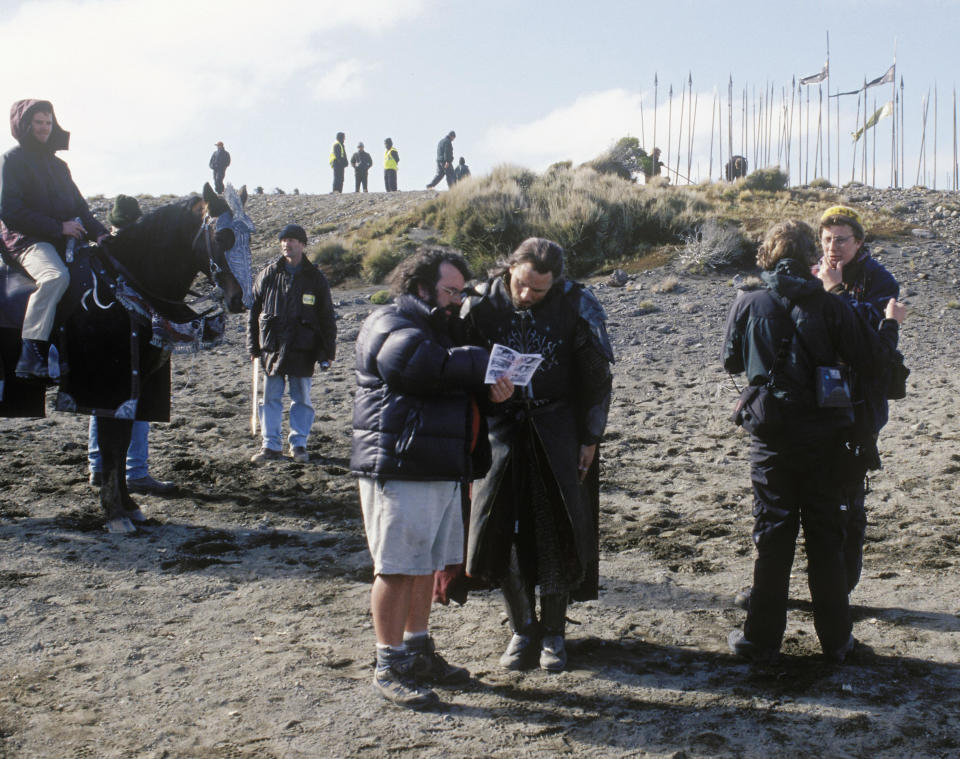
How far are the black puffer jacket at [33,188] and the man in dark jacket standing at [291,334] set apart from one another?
1.94 meters

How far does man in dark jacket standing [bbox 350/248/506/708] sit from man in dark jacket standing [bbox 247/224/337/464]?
158 inches

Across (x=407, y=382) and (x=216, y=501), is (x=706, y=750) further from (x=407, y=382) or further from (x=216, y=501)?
(x=216, y=501)

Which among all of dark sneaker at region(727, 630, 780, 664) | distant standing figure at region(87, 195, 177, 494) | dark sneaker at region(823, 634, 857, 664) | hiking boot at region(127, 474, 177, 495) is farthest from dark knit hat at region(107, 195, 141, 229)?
dark sneaker at region(823, 634, 857, 664)

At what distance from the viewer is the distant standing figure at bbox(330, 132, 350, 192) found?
31.3 metres

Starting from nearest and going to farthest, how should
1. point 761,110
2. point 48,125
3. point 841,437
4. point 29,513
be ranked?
point 841,437 → point 48,125 → point 29,513 → point 761,110

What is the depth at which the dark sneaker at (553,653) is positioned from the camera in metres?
4.00

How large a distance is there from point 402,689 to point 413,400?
1.12 meters

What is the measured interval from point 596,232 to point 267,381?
1149 cm

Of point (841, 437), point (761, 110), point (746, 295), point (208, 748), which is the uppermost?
point (761, 110)

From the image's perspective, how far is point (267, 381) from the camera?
780cm

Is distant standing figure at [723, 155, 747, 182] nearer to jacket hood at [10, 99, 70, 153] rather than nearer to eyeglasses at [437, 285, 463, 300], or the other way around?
jacket hood at [10, 99, 70, 153]

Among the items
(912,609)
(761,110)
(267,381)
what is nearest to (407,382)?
(912,609)

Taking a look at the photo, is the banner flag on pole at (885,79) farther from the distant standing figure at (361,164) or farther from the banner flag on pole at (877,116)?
the distant standing figure at (361,164)

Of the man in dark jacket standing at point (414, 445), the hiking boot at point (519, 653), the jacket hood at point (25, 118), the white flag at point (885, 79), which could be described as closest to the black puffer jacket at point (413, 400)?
the man in dark jacket standing at point (414, 445)
